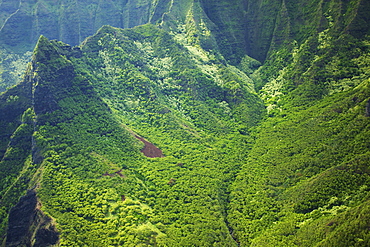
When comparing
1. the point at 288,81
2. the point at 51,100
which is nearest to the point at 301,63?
the point at 288,81

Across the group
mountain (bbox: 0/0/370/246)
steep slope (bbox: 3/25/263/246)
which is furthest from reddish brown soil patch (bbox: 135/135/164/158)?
steep slope (bbox: 3/25/263/246)

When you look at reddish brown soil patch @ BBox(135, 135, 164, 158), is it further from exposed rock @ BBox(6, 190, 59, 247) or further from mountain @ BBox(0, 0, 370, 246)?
exposed rock @ BBox(6, 190, 59, 247)

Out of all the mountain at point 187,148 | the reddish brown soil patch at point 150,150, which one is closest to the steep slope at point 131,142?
the mountain at point 187,148

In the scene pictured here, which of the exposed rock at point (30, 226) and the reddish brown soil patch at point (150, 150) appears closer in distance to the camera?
the exposed rock at point (30, 226)

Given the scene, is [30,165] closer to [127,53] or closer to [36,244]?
[36,244]

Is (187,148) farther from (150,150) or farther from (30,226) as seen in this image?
(30,226)

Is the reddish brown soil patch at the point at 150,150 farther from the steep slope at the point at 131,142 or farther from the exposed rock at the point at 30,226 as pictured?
the exposed rock at the point at 30,226

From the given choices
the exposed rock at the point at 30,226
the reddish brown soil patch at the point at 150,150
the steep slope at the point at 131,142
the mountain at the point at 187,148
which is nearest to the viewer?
the exposed rock at the point at 30,226
